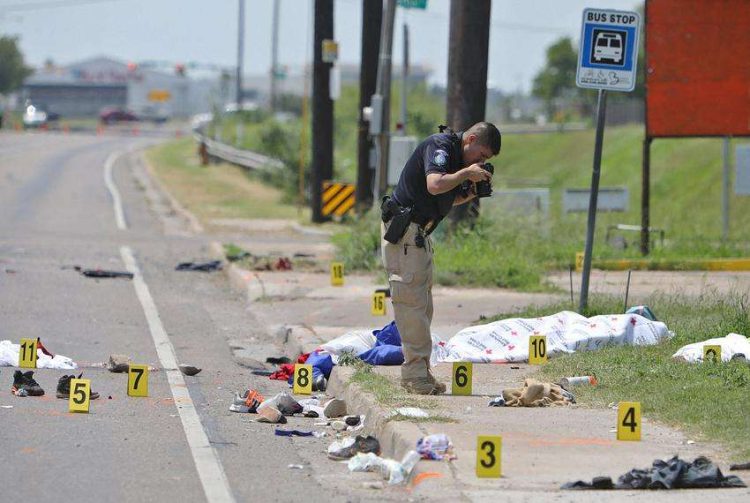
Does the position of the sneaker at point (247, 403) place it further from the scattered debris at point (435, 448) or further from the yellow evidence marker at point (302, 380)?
the scattered debris at point (435, 448)

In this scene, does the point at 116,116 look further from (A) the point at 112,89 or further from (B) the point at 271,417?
(B) the point at 271,417

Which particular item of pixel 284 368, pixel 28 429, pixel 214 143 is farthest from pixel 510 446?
pixel 214 143

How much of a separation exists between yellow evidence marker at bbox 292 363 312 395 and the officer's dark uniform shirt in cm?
170

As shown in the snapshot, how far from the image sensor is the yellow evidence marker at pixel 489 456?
22.9 ft

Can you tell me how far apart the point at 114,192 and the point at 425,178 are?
27315 millimetres

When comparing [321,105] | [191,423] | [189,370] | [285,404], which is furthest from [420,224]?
[321,105]

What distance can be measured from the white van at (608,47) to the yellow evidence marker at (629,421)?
16.2ft

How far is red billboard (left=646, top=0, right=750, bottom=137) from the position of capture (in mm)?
19547

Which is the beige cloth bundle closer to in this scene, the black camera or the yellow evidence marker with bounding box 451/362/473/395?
the yellow evidence marker with bounding box 451/362/473/395

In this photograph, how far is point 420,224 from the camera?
927cm

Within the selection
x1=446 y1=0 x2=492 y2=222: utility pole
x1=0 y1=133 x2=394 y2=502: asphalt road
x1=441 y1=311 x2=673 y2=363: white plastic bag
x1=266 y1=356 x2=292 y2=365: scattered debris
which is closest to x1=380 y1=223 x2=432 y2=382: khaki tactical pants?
x1=0 y1=133 x2=394 y2=502: asphalt road

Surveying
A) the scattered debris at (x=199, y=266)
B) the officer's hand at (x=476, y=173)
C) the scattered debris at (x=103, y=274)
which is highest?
the officer's hand at (x=476, y=173)

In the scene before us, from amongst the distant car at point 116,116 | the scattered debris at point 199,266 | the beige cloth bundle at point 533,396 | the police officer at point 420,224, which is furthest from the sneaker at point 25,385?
the distant car at point 116,116

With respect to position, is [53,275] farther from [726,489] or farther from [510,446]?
[726,489]
